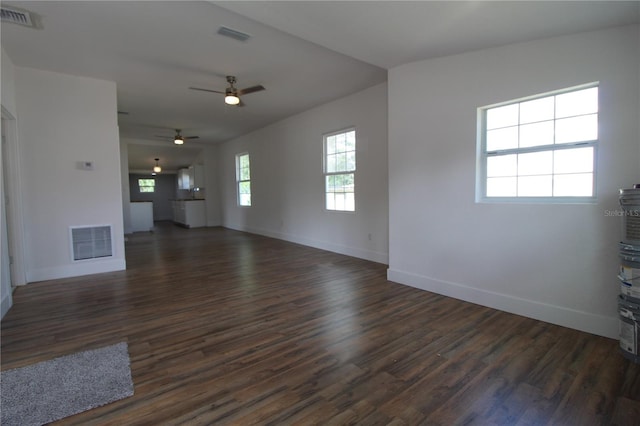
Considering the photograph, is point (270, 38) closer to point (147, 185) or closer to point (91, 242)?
point (91, 242)

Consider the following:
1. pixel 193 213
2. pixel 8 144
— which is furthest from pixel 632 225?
pixel 193 213

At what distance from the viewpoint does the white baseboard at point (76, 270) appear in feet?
14.0

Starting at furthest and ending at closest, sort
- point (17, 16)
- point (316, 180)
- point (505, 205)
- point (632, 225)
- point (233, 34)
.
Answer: point (316, 180)
point (233, 34)
point (505, 205)
point (17, 16)
point (632, 225)

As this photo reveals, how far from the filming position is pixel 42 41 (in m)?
3.33

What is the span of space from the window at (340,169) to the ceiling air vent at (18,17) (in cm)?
424

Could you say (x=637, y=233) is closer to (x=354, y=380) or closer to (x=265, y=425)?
(x=354, y=380)

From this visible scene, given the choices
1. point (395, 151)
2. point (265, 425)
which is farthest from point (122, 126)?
point (265, 425)

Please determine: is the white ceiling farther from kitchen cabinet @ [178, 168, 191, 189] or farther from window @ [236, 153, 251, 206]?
kitchen cabinet @ [178, 168, 191, 189]

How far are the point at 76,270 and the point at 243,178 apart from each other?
5.35 meters

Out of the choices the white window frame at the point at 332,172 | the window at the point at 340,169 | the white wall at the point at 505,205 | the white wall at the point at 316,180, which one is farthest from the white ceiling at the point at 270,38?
the window at the point at 340,169

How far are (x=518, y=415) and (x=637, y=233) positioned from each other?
1.58 metres

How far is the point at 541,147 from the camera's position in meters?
2.82

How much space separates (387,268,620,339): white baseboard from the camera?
247cm

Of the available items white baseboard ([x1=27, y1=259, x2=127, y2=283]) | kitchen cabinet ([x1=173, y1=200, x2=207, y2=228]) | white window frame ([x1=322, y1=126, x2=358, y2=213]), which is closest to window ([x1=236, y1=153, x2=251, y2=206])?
kitchen cabinet ([x1=173, y1=200, x2=207, y2=228])
